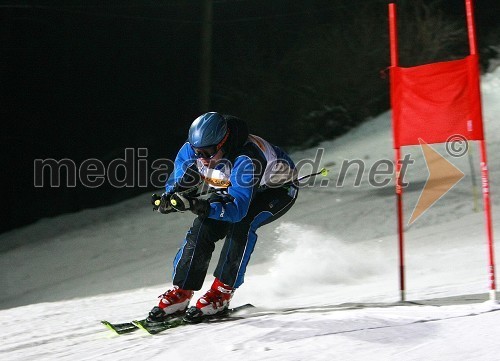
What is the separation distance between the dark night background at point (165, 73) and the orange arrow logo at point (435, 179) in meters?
3.51

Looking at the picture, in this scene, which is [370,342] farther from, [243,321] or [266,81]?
[266,81]

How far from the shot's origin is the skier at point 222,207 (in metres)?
4.55

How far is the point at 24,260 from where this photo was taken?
10391 millimetres

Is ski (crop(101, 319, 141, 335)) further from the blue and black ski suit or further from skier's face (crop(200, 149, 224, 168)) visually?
skier's face (crop(200, 149, 224, 168))

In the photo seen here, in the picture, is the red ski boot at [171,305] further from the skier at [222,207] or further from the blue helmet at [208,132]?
the blue helmet at [208,132]

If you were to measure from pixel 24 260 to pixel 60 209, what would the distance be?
401 cm

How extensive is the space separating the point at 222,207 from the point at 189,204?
9.8 inches

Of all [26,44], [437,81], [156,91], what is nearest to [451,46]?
[156,91]

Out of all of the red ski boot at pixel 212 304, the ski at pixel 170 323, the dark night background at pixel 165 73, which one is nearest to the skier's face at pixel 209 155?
the red ski boot at pixel 212 304

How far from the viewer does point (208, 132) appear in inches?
181

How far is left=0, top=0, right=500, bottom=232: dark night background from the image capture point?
50.3ft

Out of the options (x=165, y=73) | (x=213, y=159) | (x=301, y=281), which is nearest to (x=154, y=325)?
(x=213, y=159)

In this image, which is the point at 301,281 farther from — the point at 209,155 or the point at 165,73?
the point at 165,73

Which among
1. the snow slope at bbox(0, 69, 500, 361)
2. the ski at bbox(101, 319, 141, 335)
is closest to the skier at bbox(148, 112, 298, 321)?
the ski at bbox(101, 319, 141, 335)
